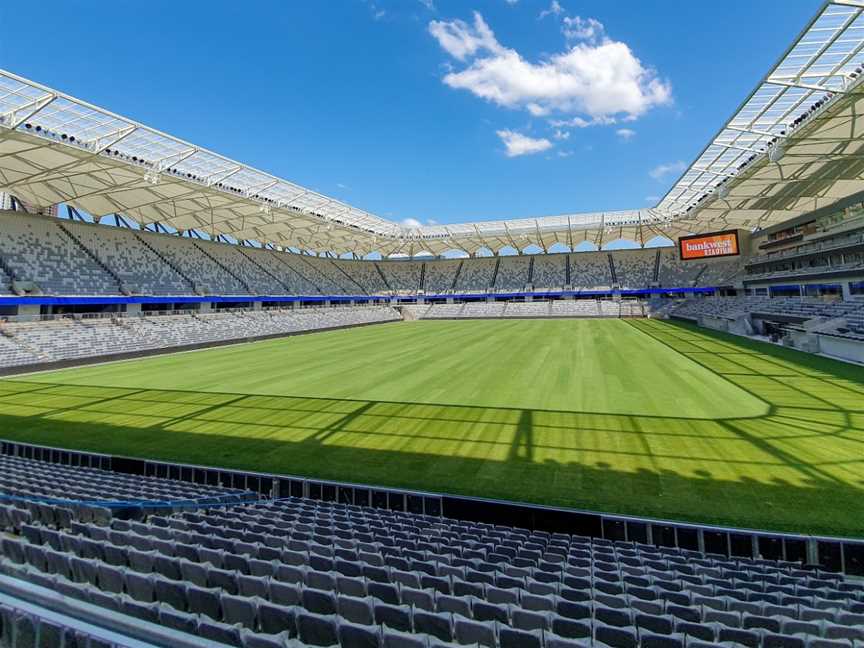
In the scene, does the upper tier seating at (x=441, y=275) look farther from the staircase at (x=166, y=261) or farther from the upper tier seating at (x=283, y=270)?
the staircase at (x=166, y=261)

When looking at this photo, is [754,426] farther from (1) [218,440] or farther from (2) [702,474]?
(1) [218,440]

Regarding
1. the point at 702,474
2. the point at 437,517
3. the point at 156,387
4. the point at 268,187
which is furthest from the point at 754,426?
the point at 268,187

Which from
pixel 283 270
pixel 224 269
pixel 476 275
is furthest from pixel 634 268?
pixel 224 269

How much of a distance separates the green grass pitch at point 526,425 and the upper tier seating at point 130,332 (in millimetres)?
3854

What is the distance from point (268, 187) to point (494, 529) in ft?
121

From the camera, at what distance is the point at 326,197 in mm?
42625

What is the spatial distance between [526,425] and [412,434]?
11.4 feet

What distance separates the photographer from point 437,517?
746 centimetres

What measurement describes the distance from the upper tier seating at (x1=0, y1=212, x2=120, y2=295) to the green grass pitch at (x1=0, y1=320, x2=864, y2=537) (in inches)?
476

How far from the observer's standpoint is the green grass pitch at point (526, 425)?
28.2ft

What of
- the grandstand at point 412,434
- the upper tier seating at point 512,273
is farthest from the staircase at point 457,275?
the grandstand at point 412,434

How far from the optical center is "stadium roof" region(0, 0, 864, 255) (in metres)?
17.9

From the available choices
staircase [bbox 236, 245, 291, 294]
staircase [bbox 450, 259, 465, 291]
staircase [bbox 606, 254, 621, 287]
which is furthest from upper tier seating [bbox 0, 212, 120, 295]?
staircase [bbox 606, 254, 621, 287]

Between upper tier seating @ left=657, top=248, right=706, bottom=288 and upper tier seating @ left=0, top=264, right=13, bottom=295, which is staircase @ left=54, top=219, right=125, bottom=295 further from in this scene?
upper tier seating @ left=657, top=248, right=706, bottom=288
